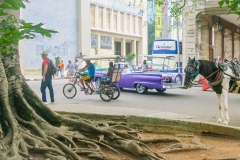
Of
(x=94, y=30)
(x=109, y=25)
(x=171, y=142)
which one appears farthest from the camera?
(x=109, y=25)

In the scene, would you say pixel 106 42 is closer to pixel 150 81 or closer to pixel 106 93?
pixel 150 81

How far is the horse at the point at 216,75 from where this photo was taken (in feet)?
31.3

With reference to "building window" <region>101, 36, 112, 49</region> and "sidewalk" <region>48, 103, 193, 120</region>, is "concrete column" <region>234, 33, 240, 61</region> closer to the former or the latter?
"building window" <region>101, 36, 112, 49</region>

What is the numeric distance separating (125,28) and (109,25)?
400 centimetres

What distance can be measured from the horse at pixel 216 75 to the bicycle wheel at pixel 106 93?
6.20m

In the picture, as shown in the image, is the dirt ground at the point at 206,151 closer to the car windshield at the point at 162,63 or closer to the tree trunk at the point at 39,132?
the tree trunk at the point at 39,132

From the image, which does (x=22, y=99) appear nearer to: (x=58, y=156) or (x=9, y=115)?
(x=9, y=115)

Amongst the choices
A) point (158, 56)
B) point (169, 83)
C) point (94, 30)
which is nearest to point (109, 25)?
point (94, 30)

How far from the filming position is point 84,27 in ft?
146

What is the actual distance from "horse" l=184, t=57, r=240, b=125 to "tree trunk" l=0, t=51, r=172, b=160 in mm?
3390

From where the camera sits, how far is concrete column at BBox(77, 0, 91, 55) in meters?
44.1

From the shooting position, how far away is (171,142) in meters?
6.79

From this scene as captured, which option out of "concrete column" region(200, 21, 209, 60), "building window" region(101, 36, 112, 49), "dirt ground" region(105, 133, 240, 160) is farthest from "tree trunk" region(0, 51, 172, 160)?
"building window" region(101, 36, 112, 49)

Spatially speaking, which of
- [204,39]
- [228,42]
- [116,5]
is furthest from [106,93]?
[116,5]
